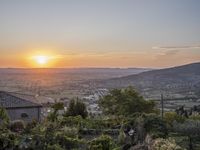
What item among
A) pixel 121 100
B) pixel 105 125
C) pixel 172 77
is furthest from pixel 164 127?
pixel 172 77

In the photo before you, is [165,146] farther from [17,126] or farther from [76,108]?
[76,108]

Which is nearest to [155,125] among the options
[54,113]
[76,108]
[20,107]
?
[54,113]

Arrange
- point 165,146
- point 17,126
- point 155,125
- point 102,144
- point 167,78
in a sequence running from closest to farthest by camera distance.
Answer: point 165,146
point 102,144
point 155,125
point 17,126
point 167,78

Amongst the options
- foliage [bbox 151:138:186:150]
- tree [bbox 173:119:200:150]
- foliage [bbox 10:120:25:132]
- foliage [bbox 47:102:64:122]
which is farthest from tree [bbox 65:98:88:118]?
foliage [bbox 151:138:186:150]

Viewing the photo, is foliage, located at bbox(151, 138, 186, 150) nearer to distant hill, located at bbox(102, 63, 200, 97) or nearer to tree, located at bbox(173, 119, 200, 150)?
tree, located at bbox(173, 119, 200, 150)

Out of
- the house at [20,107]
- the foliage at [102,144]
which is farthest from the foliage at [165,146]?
the house at [20,107]

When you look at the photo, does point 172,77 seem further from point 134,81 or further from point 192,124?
point 192,124

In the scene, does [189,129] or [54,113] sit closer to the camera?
[189,129]
